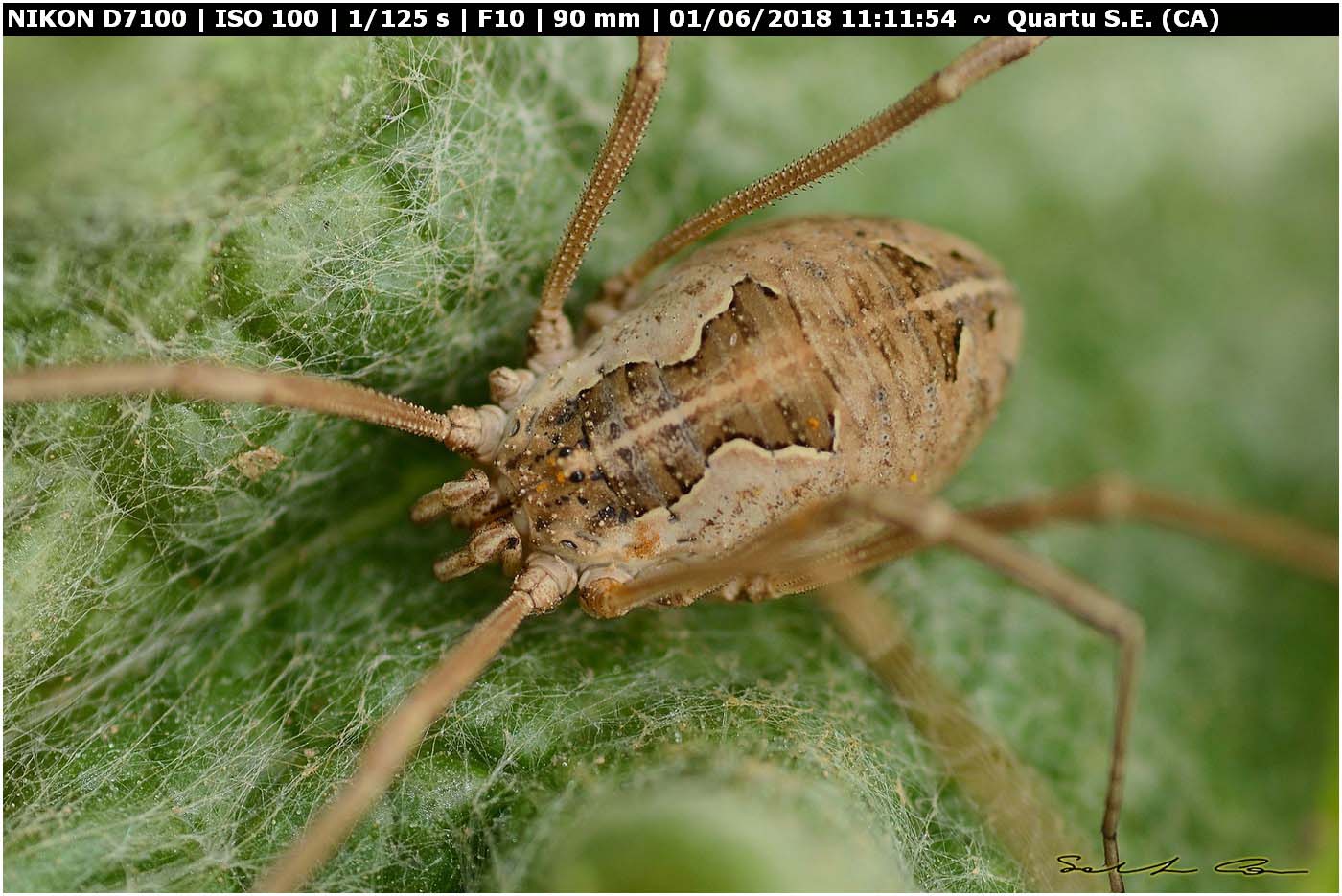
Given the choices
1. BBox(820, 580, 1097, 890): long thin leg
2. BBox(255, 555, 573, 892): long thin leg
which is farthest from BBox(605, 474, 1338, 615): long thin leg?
BBox(255, 555, 573, 892): long thin leg

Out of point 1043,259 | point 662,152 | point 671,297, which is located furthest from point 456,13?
point 1043,259

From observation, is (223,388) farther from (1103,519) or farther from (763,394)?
(1103,519)

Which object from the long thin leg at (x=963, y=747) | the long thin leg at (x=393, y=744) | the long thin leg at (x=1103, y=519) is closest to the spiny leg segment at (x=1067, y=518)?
the long thin leg at (x=1103, y=519)

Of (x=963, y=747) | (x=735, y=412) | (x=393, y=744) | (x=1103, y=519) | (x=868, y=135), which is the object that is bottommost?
(x=963, y=747)

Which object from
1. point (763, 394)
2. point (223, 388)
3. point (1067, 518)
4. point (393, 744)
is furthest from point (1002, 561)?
point (223, 388)

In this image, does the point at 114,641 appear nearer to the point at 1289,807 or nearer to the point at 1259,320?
the point at 1289,807

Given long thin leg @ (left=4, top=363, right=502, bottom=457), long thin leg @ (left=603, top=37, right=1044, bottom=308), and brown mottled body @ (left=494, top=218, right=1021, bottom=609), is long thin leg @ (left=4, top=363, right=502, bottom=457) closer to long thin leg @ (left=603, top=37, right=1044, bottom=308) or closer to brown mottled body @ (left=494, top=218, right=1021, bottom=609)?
brown mottled body @ (left=494, top=218, right=1021, bottom=609)

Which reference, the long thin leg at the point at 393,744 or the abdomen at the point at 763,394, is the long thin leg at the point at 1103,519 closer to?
the abdomen at the point at 763,394
